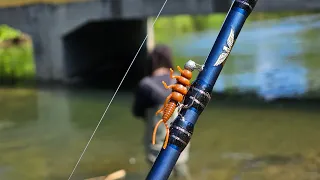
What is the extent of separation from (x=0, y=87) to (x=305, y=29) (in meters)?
19.1

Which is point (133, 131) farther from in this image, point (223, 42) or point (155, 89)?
point (223, 42)

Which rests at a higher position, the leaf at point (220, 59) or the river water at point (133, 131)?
the leaf at point (220, 59)

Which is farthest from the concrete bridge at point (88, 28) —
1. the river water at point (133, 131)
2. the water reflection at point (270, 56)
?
the water reflection at point (270, 56)

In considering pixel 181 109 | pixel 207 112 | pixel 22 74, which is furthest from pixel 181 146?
pixel 22 74

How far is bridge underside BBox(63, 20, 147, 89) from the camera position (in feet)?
53.3

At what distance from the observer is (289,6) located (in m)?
12.0

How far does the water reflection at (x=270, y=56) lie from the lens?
44.9ft

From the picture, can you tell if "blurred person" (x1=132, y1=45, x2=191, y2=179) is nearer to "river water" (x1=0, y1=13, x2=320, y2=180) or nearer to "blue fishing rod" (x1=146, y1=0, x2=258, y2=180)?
"river water" (x1=0, y1=13, x2=320, y2=180)

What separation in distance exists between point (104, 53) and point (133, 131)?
9.54 m

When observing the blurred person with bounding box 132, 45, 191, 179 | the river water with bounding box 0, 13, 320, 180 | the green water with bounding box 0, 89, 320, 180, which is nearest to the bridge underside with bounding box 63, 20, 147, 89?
the river water with bounding box 0, 13, 320, 180

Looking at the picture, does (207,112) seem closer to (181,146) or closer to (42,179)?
(42,179)

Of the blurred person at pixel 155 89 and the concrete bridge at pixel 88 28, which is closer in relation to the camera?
the blurred person at pixel 155 89

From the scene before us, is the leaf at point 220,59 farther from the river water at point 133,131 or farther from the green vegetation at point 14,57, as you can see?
the green vegetation at point 14,57

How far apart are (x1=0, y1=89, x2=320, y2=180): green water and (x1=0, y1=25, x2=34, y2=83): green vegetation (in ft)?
14.7
